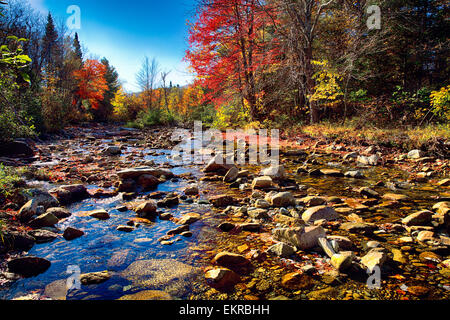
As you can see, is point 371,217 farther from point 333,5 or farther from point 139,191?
point 333,5

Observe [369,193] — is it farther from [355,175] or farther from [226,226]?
[226,226]

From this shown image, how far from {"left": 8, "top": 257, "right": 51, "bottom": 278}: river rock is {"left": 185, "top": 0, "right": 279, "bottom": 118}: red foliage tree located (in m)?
9.68

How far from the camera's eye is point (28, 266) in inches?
82.7

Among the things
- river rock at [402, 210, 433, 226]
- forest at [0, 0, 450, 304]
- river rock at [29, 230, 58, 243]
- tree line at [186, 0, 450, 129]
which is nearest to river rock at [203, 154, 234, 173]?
forest at [0, 0, 450, 304]

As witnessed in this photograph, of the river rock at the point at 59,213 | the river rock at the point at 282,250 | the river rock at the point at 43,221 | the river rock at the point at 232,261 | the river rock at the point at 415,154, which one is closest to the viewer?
the river rock at the point at 232,261

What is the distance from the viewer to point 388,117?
969cm

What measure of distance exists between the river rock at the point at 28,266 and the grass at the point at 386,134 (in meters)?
8.15

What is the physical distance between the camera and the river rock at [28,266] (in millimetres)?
2061

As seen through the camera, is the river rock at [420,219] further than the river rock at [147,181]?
No

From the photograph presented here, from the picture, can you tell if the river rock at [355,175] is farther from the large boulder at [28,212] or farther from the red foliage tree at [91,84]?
the red foliage tree at [91,84]

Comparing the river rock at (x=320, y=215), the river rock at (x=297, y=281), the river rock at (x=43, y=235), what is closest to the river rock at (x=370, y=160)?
the river rock at (x=320, y=215)

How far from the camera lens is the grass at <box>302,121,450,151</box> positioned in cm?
621
